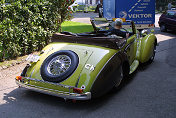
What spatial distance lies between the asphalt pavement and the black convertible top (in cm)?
105

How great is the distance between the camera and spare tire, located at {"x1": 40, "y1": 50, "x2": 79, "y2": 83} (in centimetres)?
432

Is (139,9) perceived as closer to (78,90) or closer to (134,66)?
(134,66)

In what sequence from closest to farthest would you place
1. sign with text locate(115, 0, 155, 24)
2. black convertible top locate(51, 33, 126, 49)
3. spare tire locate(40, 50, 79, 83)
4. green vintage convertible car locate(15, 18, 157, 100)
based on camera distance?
green vintage convertible car locate(15, 18, 157, 100) → spare tire locate(40, 50, 79, 83) → black convertible top locate(51, 33, 126, 49) → sign with text locate(115, 0, 155, 24)

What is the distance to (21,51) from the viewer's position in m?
7.81

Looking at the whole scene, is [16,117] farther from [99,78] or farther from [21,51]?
[21,51]

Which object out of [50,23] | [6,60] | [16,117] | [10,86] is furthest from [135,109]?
[50,23]

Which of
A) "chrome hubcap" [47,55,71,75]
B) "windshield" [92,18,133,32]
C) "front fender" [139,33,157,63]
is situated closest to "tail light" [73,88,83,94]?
"chrome hubcap" [47,55,71,75]

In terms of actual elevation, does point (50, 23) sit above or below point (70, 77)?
above

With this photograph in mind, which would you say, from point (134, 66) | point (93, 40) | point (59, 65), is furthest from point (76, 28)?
point (59, 65)

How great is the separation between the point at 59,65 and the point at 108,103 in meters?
1.23

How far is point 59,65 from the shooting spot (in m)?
4.55

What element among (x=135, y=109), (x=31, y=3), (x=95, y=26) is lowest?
(x=135, y=109)

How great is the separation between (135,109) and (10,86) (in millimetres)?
3010

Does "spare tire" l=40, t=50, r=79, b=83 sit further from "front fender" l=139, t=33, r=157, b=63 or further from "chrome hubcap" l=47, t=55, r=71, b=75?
"front fender" l=139, t=33, r=157, b=63
